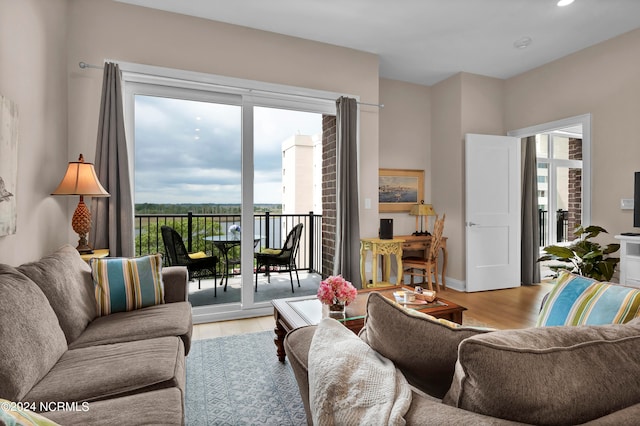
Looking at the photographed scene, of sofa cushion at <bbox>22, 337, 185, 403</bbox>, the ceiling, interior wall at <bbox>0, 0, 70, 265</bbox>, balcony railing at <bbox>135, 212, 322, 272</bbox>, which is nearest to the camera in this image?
sofa cushion at <bbox>22, 337, 185, 403</bbox>

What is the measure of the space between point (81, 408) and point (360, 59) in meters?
3.99

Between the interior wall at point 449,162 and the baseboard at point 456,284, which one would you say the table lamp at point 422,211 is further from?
the baseboard at point 456,284

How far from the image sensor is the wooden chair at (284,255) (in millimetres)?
3916

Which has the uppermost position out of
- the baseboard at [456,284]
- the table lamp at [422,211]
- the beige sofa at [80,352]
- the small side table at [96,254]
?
the table lamp at [422,211]

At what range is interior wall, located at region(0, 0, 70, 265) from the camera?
2.05 m

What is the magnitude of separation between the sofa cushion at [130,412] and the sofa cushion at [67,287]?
70cm

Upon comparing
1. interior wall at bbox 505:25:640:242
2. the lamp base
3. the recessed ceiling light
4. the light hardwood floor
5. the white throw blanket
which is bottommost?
the light hardwood floor

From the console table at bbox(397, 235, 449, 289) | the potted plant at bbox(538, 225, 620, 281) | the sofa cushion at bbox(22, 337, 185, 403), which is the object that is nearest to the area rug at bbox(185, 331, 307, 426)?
the sofa cushion at bbox(22, 337, 185, 403)

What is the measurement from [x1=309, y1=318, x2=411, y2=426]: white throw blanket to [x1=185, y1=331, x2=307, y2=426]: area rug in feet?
3.84

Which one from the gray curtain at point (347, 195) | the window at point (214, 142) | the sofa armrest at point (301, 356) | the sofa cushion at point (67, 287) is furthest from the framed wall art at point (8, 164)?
the gray curtain at point (347, 195)

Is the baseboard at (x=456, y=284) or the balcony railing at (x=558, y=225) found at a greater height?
the balcony railing at (x=558, y=225)

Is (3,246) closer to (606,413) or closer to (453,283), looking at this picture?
(606,413)

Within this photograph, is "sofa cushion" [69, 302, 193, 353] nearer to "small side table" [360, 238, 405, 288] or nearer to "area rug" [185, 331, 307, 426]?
"area rug" [185, 331, 307, 426]

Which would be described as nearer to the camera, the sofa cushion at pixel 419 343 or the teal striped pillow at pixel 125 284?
the sofa cushion at pixel 419 343
